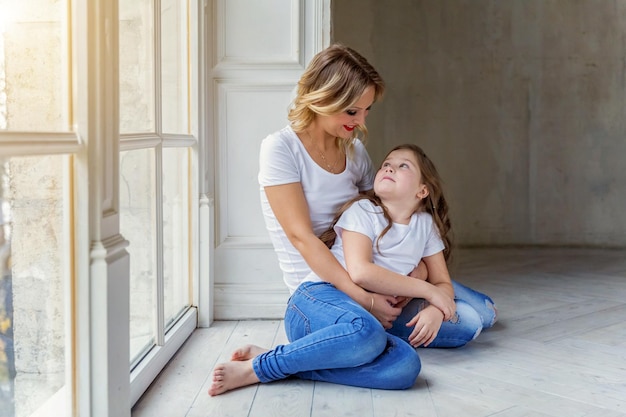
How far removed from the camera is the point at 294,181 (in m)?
2.26

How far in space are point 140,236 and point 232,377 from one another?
0.47m

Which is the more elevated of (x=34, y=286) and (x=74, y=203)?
(x=74, y=203)

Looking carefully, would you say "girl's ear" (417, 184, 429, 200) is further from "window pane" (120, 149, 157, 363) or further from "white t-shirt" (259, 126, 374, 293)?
"window pane" (120, 149, 157, 363)

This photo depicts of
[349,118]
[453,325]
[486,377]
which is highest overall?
[349,118]

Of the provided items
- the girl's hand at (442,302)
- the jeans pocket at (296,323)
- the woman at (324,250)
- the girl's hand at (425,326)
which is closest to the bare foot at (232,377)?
the woman at (324,250)

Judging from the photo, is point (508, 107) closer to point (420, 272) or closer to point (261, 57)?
point (261, 57)

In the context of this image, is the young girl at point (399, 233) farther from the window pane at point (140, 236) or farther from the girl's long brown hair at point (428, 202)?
the window pane at point (140, 236)

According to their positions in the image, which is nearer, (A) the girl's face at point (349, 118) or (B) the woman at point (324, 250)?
(B) the woman at point (324, 250)

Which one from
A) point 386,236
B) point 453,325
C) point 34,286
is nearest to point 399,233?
point 386,236

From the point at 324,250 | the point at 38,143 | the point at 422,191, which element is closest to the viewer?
the point at 38,143

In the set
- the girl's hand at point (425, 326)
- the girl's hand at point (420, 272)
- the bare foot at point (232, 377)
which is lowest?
the bare foot at point (232, 377)

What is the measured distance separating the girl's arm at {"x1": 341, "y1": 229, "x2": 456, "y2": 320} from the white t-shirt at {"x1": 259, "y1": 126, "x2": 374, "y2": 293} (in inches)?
6.3

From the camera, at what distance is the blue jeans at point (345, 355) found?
197 centimetres

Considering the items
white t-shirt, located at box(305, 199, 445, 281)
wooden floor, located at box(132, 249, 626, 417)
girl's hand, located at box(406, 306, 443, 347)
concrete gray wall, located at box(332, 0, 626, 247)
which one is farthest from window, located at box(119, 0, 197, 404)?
concrete gray wall, located at box(332, 0, 626, 247)
